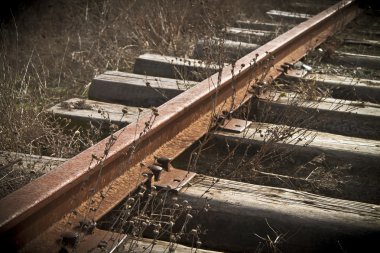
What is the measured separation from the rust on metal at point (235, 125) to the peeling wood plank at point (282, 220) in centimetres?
77

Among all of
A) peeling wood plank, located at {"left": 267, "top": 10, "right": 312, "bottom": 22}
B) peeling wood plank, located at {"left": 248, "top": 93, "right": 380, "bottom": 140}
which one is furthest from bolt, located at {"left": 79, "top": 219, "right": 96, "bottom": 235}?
peeling wood plank, located at {"left": 267, "top": 10, "right": 312, "bottom": 22}

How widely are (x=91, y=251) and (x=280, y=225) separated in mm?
758

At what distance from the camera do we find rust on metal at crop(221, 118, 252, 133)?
332cm

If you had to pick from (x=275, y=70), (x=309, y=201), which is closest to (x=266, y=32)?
(x=275, y=70)

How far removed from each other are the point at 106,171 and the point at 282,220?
74 cm

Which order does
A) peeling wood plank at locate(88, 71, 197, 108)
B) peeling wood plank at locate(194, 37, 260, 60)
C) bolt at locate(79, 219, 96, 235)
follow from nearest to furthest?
bolt at locate(79, 219, 96, 235)
peeling wood plank at locate(88, 71, 197, 108)
peeling wood plank at locate(194, 37, 260, 60)

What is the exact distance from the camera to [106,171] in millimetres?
2521

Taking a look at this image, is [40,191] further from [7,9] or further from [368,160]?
[7,9]

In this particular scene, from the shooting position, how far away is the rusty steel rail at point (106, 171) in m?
2.05

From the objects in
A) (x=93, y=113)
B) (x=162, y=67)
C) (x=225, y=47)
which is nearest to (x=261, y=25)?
(x=225, y=47)

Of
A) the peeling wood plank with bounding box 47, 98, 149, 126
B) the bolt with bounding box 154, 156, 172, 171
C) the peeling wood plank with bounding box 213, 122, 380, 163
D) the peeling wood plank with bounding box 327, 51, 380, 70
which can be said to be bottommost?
the peeling wood plank with bounding box 47, 98, 149, 126

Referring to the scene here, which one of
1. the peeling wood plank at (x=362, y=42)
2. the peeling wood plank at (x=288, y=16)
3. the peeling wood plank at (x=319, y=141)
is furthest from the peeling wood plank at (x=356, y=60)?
the peeling wood plank at (x=319, y=141)

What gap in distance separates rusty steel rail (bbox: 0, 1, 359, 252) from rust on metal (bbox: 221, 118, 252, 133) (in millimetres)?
98

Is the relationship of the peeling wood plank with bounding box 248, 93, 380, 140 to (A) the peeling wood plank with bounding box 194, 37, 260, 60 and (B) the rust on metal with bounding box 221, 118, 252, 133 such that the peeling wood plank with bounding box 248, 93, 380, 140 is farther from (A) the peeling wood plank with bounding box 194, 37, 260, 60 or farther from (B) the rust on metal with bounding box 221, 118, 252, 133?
(A) the peeling wood plank with bounding box 194, 37, 260, 60
